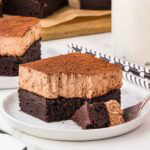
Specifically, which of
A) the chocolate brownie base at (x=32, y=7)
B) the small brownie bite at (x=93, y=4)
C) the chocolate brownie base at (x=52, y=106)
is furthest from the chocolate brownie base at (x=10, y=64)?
the small brownie bite at (x=93, y=4)

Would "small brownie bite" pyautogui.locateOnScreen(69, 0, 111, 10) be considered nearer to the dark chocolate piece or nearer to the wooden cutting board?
the wooden cutting board

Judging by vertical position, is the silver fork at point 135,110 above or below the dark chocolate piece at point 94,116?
below

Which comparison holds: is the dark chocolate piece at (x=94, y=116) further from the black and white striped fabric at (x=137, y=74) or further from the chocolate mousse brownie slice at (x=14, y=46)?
the chocolate mousse brownie slice at (x=14, y=46)

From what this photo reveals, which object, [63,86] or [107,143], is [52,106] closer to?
[63,86]

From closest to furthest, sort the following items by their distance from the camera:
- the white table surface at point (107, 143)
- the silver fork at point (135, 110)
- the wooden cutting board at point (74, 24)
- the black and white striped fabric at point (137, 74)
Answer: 1. the white table surface at point (107, 143)
2. the silver fork at point (135, 110)
3. the black and white striped fabric at point (137, 74)
4. the wooden cutting board at point (74, 24)

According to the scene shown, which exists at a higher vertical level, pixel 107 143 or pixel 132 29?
pixel 132 29

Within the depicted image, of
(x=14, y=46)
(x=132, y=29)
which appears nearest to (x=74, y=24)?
(x=132, y=29)

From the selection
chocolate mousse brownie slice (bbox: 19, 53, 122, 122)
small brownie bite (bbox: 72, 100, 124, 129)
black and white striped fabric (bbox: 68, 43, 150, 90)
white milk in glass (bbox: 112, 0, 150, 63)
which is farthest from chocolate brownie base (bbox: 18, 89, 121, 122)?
white milk in glass (bbox: 112, 0, 150, 63)
